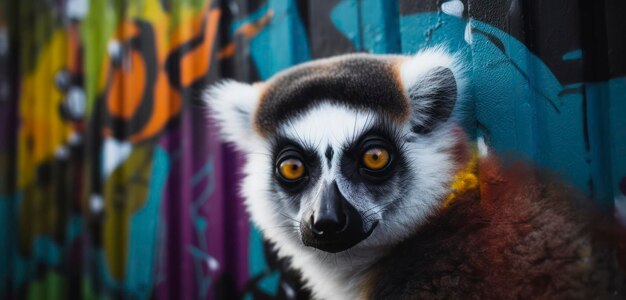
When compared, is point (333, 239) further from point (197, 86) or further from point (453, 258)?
point (197, 86)

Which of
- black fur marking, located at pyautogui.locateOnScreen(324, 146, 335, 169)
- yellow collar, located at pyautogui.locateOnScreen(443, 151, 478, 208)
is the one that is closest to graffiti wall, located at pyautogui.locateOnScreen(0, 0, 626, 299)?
yellow collar, located at pyautogui.locateOnScreen(443, 151, 478, 208)

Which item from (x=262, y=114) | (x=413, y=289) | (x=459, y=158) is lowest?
(x=413, y=289)

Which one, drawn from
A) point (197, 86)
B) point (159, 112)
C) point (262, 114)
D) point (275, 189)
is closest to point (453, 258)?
point (275, 189)

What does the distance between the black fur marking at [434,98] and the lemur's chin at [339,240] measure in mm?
436

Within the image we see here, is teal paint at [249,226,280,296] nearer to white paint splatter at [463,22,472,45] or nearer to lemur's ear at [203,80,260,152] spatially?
lemur's ear at [203,80,260,152]

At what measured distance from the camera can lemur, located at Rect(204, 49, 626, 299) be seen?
1.58m

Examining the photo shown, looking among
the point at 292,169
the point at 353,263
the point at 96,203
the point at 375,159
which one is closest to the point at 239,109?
the point at 292,169

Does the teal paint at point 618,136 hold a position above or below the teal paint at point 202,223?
above

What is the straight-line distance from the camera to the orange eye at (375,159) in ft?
5.81

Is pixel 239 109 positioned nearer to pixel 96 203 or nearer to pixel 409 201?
pixel 409 201

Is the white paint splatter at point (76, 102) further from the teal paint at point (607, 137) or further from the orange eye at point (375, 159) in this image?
the teal paint at point (607, 137)

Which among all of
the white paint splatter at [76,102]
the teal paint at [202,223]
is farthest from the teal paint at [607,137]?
the white paint splatter at [76,102]

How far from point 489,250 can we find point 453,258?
0.12 m

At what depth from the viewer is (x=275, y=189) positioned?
204cm
